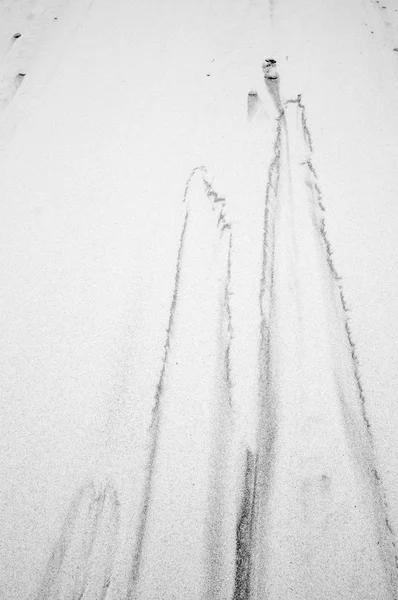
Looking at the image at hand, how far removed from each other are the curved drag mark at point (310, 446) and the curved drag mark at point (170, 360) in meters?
0.12

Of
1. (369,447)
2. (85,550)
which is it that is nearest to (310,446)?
(369,447)

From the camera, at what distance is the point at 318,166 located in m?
1.05

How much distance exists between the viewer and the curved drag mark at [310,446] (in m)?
0.59

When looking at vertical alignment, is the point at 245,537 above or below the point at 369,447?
below

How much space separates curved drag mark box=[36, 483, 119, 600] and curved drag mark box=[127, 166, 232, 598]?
0.05m

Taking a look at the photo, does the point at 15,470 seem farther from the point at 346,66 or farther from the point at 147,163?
the point at 346,66

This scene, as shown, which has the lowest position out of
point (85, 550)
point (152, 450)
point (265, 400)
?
point (85, 550)

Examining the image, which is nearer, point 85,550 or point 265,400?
point 85,550

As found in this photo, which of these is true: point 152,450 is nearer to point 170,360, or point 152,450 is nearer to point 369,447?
point 170,360

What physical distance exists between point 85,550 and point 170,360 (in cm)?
38

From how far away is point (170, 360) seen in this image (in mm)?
789

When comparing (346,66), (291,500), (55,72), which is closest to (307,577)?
(291,500)

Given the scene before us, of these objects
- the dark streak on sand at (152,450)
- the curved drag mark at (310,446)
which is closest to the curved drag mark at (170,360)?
the dark streak on sand at (152,450)

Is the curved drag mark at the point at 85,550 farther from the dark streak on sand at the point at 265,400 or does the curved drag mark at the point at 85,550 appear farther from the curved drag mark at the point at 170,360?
the dark streak on sand at the point at 265,400
